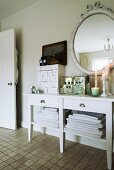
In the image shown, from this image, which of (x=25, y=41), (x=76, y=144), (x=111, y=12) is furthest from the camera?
(x=25, y=41)

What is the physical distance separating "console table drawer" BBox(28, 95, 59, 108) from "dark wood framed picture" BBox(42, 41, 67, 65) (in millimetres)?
611

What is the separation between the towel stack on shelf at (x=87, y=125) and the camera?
67.8 inches

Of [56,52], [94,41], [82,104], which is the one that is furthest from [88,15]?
[82,104]

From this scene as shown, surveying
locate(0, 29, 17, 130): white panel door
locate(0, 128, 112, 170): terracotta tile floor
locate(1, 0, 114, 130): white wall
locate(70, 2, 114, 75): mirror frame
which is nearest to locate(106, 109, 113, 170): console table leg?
locate(0, 128, 112, 170): terracotta tile floor

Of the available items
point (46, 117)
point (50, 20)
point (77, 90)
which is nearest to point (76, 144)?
point (46, 117)

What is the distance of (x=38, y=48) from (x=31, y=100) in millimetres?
1005

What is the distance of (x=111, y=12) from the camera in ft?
6.18

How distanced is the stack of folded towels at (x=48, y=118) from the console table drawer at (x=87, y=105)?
10.3 inches

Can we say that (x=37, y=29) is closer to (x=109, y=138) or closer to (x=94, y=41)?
(x=94, y=41)

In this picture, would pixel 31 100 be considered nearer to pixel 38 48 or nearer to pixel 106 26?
pixel 38 48

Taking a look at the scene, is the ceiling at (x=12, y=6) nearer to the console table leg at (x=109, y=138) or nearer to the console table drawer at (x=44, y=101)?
the console table drawer at (x=44, y=101)

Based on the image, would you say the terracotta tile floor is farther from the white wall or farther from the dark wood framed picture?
the dark wood framed picture

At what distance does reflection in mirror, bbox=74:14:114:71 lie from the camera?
1956 mm

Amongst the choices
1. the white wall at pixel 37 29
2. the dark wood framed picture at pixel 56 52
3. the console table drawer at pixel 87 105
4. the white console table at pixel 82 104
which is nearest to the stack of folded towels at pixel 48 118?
the white console table at pixel 82 104
